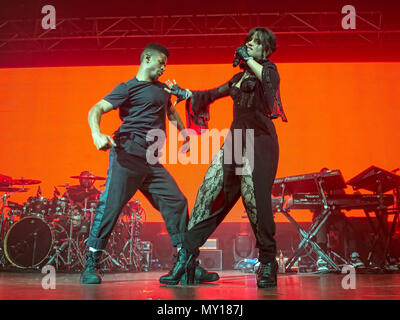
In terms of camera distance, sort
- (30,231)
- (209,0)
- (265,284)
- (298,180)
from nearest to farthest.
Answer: (265,284), (298,180), (30,231), (209,0)

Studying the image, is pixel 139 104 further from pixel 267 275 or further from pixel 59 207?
pixel 59 207

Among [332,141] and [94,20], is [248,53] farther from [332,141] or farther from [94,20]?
[94,20]

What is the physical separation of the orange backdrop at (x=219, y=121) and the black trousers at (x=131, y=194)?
3.81 meters

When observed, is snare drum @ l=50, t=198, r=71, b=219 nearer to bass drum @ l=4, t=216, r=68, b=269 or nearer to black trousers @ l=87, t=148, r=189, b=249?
bass drum @ l=4, t=216, r=68, b=269

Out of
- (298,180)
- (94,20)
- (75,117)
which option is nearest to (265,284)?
(298,180)

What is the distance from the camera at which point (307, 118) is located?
6891mm

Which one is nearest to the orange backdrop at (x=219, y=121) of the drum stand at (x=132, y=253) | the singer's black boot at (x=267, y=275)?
the drum stand at (x=132, y=253)

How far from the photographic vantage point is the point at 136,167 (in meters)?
2.85

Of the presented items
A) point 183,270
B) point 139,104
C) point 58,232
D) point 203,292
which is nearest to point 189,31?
point 58,232

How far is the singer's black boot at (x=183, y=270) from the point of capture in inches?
99.4

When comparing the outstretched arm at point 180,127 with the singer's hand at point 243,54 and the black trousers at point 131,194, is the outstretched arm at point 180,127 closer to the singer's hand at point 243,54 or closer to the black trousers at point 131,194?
the black trousers at point 131,194

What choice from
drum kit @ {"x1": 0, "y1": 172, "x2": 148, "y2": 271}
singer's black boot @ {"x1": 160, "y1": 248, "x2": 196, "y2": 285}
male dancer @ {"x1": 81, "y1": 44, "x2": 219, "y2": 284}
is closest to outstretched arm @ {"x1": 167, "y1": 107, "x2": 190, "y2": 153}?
male dancer @ {"x1": 81, "y1": 44, "x2": 219, "y2": 284}

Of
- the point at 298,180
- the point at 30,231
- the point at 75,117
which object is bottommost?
the point at 30,231
